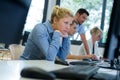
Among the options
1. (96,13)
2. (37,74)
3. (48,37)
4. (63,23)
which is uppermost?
(96,13)

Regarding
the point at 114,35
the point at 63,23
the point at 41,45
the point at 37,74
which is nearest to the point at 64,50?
the point at 63,23

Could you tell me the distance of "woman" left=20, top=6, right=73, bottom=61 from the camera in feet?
6.66

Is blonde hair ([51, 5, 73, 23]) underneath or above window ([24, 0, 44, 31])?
underneath

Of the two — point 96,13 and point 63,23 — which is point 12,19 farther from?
point 96,13

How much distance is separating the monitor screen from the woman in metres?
0.79

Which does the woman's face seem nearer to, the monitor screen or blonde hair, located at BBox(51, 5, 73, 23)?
blonde hair, located at BBox(51, 5, 73, 23)

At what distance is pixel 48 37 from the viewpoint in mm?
2125

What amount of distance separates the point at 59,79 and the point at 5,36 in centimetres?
31

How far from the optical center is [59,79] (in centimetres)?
103

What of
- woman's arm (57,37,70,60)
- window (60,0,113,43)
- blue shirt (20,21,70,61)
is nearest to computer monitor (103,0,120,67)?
blue shirt (20,21,70,61)

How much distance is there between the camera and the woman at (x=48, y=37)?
6.66 ft

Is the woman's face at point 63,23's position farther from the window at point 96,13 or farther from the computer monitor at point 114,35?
the window at point 96,13

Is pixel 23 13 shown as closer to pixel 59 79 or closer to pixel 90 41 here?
pixel 59 79

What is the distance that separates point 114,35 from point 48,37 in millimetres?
947
